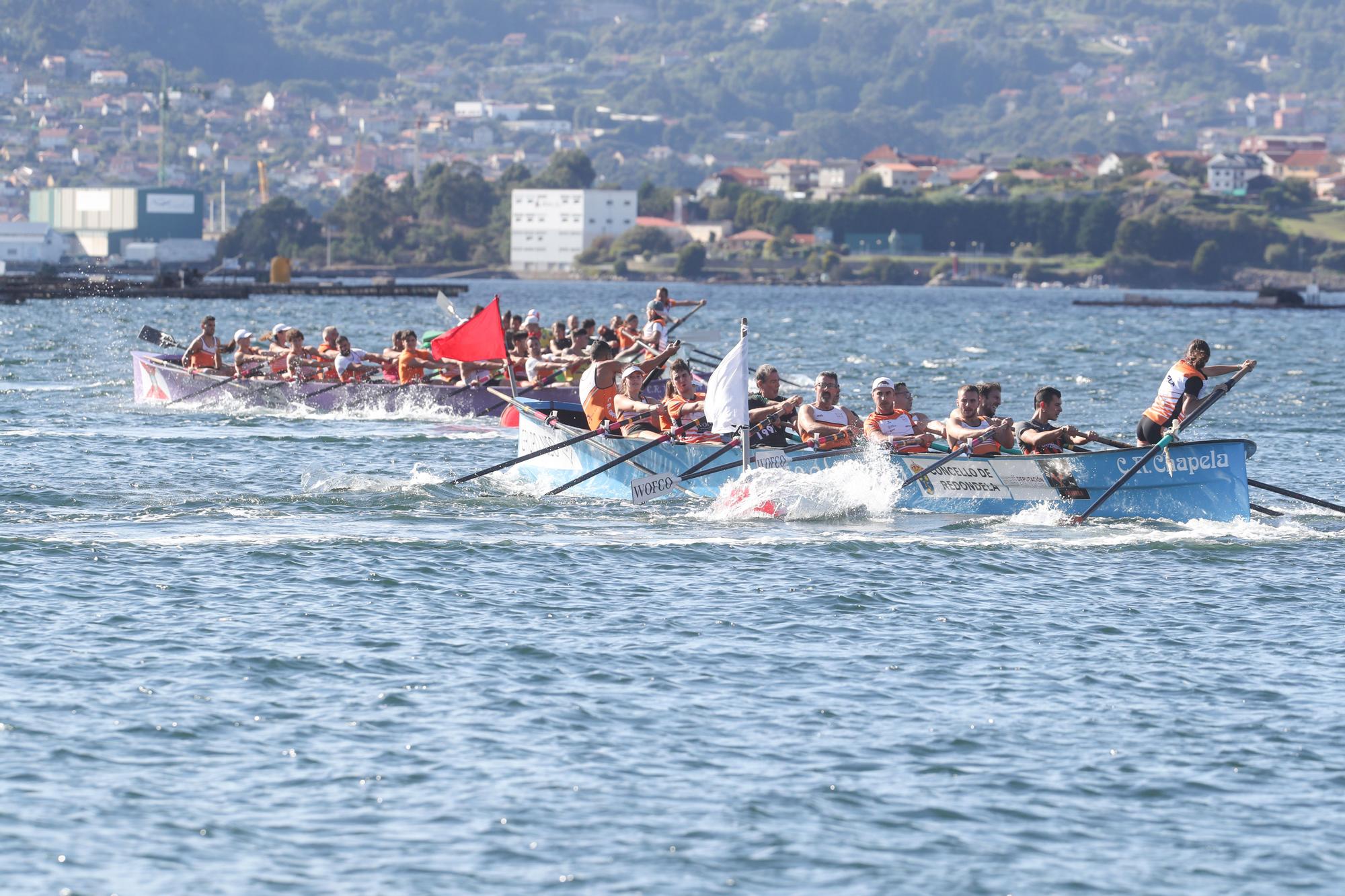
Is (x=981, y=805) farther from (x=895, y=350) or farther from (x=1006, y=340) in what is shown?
(x=1006, y=340)

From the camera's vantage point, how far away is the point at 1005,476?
910 inches

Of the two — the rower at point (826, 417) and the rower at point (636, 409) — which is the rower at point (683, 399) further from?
the rower at point (826, 417)

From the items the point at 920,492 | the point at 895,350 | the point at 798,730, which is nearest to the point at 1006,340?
the point at 895,350

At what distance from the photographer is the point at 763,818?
12.6 meters

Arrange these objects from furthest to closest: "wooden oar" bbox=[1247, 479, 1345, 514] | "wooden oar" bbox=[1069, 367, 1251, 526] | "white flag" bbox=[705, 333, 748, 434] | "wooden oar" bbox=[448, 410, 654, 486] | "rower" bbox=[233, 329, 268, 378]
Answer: "rower" bbox=[233, 329, 268, 378], "wooden oar" bbox=[448, 410, 654, 486], "white flag" bbox=[705, 333, 748, 434], "wooden oar" bbox=[1247, 479, 1345, 514], "wooden oar" bbox=[1069, 367, 1251, 526]

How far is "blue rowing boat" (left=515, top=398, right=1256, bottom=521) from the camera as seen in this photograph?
874 inches

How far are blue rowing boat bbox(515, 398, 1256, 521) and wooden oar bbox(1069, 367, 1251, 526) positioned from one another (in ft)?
0.29

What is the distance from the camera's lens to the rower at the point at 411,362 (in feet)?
126

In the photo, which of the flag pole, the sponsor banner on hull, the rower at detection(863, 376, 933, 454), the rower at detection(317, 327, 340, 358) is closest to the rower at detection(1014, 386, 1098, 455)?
the sponsor banner on hull

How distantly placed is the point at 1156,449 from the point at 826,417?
4175mm

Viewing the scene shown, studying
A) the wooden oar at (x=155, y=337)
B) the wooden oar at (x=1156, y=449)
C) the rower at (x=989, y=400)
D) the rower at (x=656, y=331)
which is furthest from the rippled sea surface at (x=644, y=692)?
the wooden oar at (x=155, y=337)

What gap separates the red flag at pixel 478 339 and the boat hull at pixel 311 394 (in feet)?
23.3

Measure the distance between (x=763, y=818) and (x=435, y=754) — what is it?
100 inches

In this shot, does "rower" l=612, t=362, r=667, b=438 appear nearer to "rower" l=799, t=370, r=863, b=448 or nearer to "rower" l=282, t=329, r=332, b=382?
"rower" l=799, t=370, r=863, b=448
